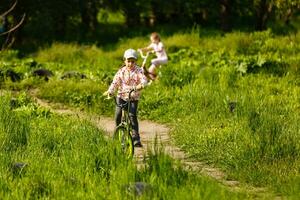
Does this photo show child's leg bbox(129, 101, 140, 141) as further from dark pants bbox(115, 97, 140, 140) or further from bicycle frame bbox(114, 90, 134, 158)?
bicycle frame bbox(114, 90, 134, 158)

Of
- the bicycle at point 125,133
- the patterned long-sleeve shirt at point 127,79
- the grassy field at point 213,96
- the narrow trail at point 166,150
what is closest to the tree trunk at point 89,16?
the grassy field at point 213,96

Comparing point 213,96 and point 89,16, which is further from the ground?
point 89,16

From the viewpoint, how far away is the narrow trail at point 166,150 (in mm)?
7625

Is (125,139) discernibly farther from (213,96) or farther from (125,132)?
(213,96)

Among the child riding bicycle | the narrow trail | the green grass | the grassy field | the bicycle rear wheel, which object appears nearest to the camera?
the green grass

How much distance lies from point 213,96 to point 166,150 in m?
3.23

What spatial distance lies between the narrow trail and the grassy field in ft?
0.44

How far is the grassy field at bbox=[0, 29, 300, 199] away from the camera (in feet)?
26.7

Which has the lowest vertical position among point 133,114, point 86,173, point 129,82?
point 86,173

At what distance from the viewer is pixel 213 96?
509 inches

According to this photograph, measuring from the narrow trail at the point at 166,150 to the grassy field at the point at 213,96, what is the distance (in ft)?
0.44

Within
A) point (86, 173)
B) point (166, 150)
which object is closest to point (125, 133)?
point (166, 150)

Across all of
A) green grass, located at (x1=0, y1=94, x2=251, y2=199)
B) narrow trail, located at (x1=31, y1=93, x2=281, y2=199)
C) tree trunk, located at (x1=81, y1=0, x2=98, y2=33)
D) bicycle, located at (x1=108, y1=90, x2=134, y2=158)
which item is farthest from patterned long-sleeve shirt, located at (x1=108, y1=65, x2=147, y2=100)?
tree trunk, located at (x1=81, y1=0, x2=98, y2=33)

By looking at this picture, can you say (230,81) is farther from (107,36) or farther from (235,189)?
(107,36)
